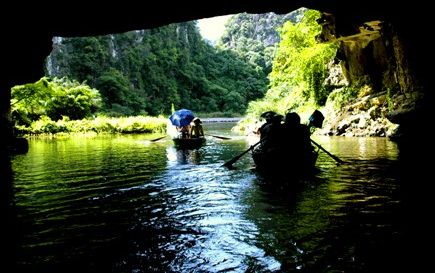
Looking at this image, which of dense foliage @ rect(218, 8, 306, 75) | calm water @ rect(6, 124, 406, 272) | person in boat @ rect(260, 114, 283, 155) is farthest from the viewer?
dense foliage @ rect(218, 8, 306, 75)

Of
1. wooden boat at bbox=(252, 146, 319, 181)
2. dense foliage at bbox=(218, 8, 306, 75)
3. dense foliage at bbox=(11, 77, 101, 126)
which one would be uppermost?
dense foliage at bbox=(218, 8, 306, 75)

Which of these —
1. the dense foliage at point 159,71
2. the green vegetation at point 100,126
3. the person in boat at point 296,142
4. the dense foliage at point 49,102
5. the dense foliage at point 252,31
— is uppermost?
the dense foliage at point 252,31

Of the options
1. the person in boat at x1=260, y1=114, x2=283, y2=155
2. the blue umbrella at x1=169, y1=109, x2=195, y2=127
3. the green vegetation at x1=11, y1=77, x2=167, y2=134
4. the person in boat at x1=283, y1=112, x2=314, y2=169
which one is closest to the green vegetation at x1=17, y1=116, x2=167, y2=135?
the green vegetation at x1=11, y1=77, x2=167, y2=134

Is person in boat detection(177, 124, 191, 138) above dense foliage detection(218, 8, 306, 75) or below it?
below

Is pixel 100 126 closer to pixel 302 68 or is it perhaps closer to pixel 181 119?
pixel 181 119

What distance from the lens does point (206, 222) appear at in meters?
7.00

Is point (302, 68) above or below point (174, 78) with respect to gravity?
below

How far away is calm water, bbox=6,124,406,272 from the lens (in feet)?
16.9

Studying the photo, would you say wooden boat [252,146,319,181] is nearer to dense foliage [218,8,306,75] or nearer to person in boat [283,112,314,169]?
person in boat [283,112,314,169]

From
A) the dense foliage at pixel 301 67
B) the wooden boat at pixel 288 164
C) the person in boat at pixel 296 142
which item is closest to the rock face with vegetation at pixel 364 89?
the dense foliage at pixel 301 67

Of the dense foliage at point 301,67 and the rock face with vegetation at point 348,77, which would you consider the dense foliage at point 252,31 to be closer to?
the dense foliage at point 301,67

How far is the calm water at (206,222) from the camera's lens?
5.14 metres

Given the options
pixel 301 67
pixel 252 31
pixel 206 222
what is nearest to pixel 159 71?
pixel 301 67

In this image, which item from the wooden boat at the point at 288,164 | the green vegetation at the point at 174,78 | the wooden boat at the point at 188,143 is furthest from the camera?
the green vegetation at the point at 174,78
